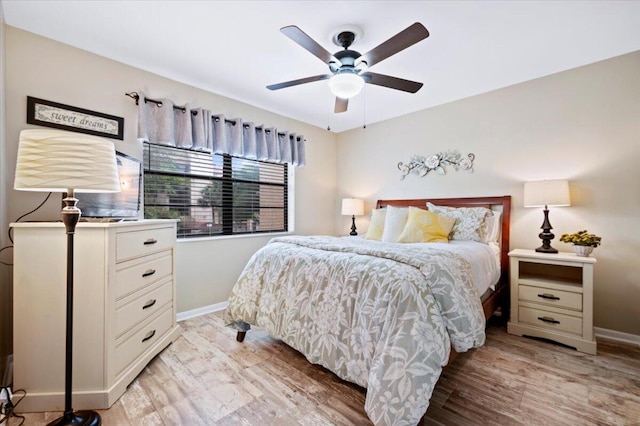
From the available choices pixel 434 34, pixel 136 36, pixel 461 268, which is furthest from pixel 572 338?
pixel 136 36

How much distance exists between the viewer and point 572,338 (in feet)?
7.16

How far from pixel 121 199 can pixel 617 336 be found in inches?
171

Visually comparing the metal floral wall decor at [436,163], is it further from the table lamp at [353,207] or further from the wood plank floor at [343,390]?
the wood plank floor at [343,390]

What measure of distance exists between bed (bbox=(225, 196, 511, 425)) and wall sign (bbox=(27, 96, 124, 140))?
5.60ft

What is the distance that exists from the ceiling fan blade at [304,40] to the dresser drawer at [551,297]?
257 centimetres

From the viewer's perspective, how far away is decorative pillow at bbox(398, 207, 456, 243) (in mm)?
2658

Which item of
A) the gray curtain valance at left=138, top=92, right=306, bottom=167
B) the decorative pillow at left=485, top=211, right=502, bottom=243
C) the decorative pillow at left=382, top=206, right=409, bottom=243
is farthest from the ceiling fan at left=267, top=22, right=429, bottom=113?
the decorative pillow at left=485, top=211, right=502, bottom=243

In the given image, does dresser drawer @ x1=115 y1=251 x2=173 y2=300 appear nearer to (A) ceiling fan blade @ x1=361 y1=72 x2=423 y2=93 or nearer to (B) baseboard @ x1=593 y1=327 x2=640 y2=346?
(A) ceiling fan blade @ x1=361 y1=72 x2=423 y2=93

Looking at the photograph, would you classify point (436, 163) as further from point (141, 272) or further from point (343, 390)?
point (141, 272)

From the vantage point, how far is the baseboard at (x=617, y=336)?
2272mm

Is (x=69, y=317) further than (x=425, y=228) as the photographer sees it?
No

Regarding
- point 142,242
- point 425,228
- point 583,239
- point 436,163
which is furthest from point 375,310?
point 436,163

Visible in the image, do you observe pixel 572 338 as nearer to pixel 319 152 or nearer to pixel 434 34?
pixel 434 34

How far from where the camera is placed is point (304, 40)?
1.70 m
